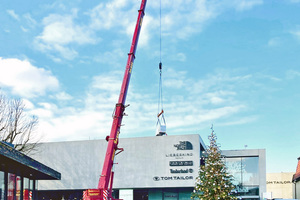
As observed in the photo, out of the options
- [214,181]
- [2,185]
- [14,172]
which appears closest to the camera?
[2,185]

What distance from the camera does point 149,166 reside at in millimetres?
44719

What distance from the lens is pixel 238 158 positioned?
46.4 m

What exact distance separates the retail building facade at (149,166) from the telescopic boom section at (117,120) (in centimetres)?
1459

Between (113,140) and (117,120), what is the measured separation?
62.1 inches

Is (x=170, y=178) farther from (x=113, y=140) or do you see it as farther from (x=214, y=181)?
(x=214, y=181)

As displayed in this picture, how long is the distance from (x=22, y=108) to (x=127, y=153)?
42.5 ft

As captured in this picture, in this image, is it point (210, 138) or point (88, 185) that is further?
point (88, 185)

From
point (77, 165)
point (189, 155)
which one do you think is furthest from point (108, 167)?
point (77, 165)

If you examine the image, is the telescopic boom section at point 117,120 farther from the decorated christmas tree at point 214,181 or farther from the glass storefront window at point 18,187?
the decorated christmas tree at point 214,181

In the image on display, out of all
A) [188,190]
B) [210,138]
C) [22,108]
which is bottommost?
[188,190]

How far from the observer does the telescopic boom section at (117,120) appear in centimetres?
2638

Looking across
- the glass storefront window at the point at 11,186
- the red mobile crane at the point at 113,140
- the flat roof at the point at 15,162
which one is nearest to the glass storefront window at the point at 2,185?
the flat roof at the point at 15,162

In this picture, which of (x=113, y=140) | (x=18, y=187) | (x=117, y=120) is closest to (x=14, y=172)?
(x=18, y=187)

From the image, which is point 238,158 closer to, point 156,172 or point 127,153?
point 156,172
